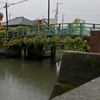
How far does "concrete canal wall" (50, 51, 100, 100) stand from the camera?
10.9 feet

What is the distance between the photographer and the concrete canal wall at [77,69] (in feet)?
10.9

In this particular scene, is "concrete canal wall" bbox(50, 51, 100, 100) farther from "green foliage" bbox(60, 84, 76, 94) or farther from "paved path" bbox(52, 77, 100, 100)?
"paved path" bbox(52, 77, 100, 100)

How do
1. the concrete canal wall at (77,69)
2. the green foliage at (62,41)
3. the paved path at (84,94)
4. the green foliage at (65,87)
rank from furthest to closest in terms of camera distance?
1. the green foliage at (62,41)
2. the green foliage at (65,87)
3. the concrete canal wall at (77,69)
4. the paved path at (84,94)

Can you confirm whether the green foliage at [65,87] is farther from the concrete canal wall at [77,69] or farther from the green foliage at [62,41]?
the green foliage at [62,41]

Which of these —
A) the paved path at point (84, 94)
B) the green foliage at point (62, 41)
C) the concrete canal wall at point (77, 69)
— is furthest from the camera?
the green foliage at point (62, 41)

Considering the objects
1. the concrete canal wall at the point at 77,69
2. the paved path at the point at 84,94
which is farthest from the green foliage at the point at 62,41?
the paved path at the point at 84,94

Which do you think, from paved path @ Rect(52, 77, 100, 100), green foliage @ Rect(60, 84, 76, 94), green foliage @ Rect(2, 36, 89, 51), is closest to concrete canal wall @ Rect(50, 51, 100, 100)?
green foliage @ Rect(60, 84, 76, 94)

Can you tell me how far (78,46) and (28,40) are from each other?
6.60 metres

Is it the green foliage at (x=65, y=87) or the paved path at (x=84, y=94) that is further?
the green foliage at (x=65, y=87)

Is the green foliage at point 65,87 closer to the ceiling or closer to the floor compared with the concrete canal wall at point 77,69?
closer to the floor

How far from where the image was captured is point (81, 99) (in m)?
1.58

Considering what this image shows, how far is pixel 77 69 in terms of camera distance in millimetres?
3578

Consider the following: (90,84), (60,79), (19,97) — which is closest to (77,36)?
(19,97)

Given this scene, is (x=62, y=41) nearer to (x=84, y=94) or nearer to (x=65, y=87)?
(x=65, y=87)
